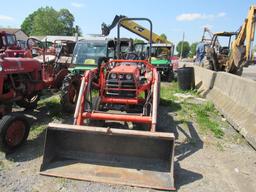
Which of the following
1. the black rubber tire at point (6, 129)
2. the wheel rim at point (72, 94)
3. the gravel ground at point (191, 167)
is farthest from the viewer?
the wheel rim at point (72, 94)

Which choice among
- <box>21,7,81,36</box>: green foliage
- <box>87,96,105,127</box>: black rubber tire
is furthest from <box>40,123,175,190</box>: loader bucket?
<box>21,7,81,36</box>: green foliage

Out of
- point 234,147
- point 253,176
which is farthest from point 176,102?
point 253,176

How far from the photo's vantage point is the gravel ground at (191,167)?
3.31 meters

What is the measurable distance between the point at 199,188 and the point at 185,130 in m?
2.14

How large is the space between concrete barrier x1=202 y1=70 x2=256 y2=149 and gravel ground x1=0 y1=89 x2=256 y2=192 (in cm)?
Result: 24

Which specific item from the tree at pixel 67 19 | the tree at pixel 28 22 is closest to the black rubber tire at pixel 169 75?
the tree at pixel 67 19

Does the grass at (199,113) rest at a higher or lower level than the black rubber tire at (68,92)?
lower

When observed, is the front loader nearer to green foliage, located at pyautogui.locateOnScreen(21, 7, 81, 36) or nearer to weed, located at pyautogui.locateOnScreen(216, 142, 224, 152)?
weed, located at pyautogui.locateOnScreen(216, 142, 224, 152)

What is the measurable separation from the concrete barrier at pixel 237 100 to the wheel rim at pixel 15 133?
3897mm

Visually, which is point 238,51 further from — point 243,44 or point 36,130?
point 36,130

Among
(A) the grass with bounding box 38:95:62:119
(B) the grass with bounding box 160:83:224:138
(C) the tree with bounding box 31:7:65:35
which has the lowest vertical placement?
(B) the grass with bounding box 160:83:224:138

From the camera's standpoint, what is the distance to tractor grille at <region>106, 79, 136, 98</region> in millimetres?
4965

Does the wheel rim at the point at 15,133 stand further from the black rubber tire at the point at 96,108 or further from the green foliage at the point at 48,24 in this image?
the green foliage at the point at 48,24

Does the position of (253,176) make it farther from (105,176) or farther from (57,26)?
(57,26)
